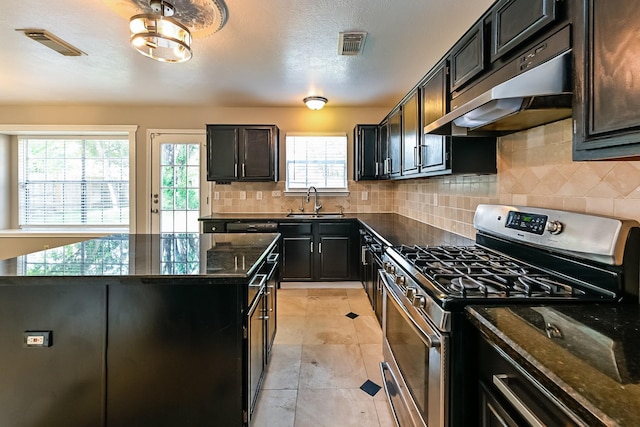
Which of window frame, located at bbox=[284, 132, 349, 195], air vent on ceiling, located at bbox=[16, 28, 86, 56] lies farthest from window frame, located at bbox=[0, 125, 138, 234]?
window frame, located at bbox=[284, 132, 349, 195]

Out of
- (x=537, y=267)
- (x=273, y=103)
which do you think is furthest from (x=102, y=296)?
(x=273, y=103)

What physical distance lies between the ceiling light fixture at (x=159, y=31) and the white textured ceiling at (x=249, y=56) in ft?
1.17

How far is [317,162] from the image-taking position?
479 centimetres

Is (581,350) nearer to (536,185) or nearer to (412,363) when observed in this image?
(412,363)

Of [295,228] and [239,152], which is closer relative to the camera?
[295,228]

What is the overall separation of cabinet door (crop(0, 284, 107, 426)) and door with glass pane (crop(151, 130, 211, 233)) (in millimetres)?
3388

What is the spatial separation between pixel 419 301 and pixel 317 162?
3.67m

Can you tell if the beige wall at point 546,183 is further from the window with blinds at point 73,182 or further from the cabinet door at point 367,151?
the window with blinds at point 73,182

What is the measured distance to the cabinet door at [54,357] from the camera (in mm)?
1428

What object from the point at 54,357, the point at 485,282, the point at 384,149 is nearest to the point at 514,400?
the point at 485,282

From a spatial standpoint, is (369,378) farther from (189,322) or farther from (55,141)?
(55,141)

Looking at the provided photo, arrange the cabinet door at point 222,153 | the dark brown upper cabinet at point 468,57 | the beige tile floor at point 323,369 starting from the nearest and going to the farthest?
the dark brown upper cabinet at point 468,57 < the beige tile floor at point 323,369 < the cabinet door at point 222,153

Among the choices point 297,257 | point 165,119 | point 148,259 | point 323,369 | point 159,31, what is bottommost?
point 323,369

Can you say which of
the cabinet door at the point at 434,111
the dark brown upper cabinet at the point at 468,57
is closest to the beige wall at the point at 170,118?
Result: the cabinet door at the point at 434,111
